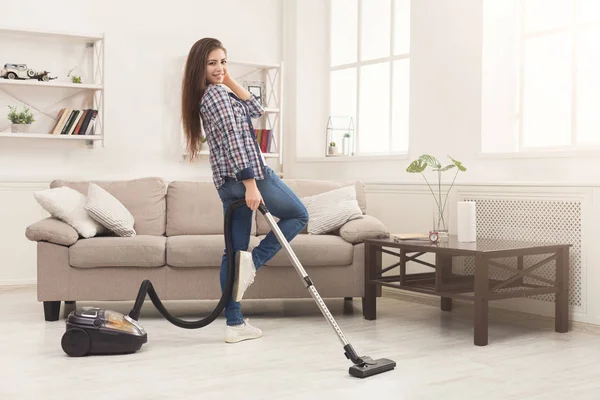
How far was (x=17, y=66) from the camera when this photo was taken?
5.39 metres

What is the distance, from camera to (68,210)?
4.27m

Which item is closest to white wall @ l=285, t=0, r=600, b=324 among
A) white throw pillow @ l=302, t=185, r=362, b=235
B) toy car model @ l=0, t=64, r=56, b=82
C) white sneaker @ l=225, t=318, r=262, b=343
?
white throw pillow @ l=302, t=185, r=362, b=235

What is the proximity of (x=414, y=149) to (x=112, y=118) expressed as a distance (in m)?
2.35

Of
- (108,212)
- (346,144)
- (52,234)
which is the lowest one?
(52,234)

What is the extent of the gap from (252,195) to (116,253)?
1.13 metres

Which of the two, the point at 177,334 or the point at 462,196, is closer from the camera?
the point at 177,334

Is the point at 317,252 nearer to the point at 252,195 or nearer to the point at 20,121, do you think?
the point at 252,195

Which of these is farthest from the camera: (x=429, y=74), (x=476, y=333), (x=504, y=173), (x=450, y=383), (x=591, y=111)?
(x=429, y=74)

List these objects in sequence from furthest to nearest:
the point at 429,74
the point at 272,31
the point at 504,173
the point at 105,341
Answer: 1. the point at 272,31
2. the point at 429,74
3. the point at 504,173
4. the point at 105,341

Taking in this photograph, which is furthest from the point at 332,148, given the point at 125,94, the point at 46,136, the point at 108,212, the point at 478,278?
the point at 478,278

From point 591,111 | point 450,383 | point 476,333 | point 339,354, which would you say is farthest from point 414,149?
point 450,383

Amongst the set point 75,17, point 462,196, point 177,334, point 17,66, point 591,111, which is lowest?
point 177,334

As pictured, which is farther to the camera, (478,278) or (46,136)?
(46,136)

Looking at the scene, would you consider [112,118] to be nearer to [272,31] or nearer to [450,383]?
[272,31]
